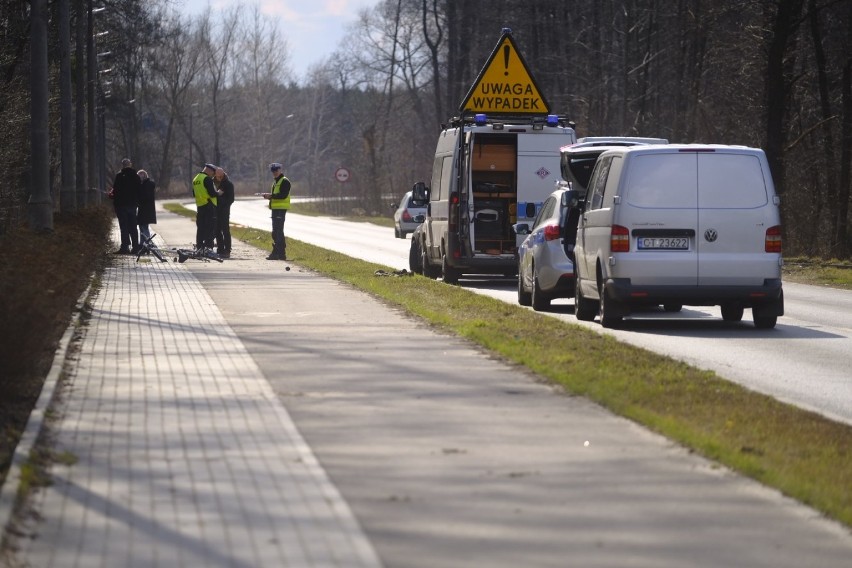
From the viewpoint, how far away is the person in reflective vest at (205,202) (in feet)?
106

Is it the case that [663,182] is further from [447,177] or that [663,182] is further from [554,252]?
[447,177]

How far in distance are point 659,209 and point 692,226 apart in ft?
1.27

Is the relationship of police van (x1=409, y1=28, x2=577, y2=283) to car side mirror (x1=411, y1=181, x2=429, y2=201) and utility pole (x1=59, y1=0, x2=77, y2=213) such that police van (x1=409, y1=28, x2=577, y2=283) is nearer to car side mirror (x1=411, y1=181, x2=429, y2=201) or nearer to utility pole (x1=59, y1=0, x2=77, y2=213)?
car side mirror (x1=411, y1=181, x2=429, y2=201)

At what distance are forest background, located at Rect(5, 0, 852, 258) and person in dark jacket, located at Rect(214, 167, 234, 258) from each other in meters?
3.55

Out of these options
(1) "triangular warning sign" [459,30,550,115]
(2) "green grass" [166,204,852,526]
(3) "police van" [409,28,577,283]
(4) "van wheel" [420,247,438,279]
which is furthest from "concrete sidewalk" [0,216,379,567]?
(1) "triangular warning sign" [459,30,550,115]

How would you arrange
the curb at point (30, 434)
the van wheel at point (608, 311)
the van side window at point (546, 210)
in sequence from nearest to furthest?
1. the curb at point (30, 434)
2. the van wheel at point (608, 311)
3. the van side window at point (546, 210)

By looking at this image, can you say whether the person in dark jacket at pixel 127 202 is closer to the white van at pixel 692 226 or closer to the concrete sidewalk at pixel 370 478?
the white van at pixel 692 226

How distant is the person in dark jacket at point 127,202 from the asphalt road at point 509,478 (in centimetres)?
1976

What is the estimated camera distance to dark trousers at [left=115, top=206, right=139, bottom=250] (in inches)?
→ 1265

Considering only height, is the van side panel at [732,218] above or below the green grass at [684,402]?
above

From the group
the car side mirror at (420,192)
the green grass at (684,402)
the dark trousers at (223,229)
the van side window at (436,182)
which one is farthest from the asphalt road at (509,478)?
the dark trousers at (223,229)

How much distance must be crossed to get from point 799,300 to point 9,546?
1752 cm

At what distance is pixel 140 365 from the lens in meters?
12.1

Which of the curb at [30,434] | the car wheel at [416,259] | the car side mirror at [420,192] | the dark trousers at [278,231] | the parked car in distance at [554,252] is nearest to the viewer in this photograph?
the curb at [30,434]
